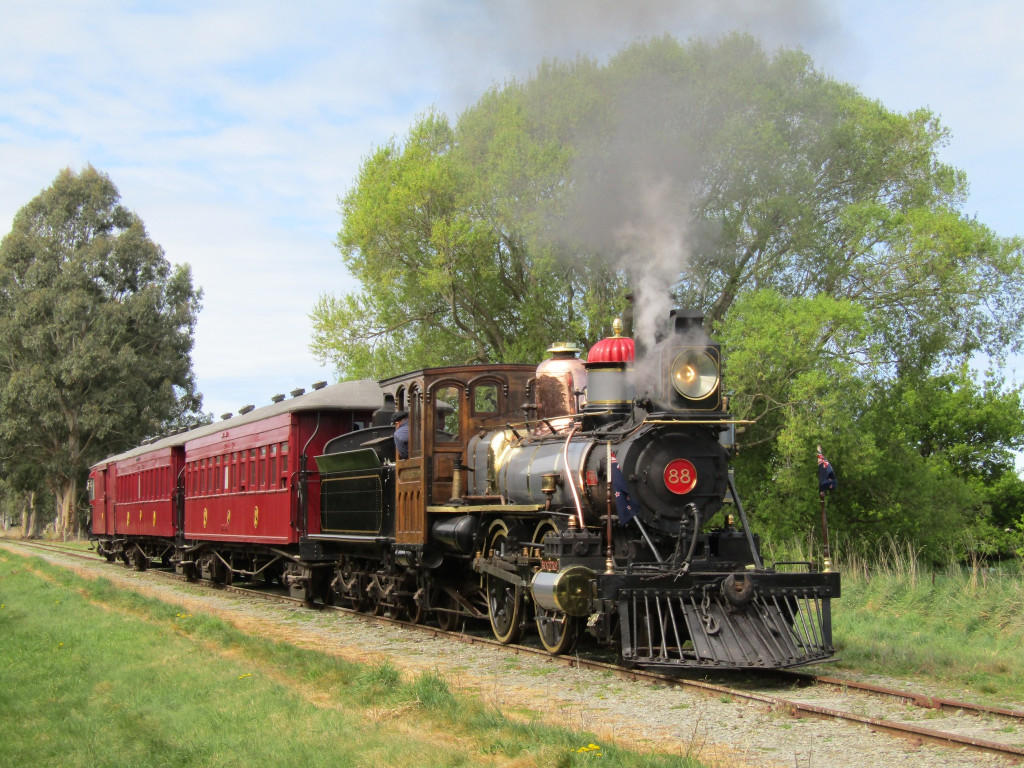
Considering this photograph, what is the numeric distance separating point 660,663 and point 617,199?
6660 millimetres

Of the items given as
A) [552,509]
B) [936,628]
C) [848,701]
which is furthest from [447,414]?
[848,701]

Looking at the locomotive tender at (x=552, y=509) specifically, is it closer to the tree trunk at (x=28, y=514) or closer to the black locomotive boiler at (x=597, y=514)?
the black locomotive boiler at (x=597, y=514)

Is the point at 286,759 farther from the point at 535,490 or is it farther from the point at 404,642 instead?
the point at 404,642

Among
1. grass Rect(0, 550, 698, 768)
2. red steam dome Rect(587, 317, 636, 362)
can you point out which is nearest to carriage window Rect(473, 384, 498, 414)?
red steam dome Rect(587, 317, 636, 362)

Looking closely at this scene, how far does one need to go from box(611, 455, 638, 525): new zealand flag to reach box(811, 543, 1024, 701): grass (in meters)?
2.05

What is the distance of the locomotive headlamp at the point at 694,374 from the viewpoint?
8.75 meters

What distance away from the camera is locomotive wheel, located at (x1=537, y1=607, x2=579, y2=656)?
938 cm

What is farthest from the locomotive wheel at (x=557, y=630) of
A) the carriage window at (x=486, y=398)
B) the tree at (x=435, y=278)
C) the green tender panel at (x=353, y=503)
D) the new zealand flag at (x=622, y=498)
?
the tree at (x=435, y=278)

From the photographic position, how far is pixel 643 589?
821cm

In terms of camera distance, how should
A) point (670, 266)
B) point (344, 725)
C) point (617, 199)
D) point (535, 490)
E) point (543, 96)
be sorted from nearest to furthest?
1. point (344, 725)
2. point (535, 490)
3. point (670, 266)
4. point (617, 199)
5. point (543, 96)

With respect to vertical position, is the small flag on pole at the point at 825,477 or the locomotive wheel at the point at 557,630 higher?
the small flag on pole at the point at 825,477

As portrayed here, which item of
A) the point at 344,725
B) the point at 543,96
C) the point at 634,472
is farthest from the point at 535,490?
the point at 543,96

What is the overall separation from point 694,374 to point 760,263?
54.7ft

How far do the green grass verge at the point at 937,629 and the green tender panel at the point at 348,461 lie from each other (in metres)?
6.00
